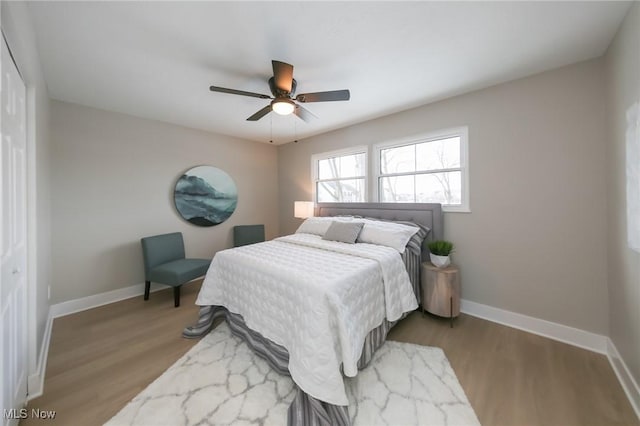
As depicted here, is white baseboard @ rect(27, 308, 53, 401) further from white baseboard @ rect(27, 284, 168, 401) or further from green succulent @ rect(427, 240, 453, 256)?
green succulent @ rect(427, 240, 453, 256)

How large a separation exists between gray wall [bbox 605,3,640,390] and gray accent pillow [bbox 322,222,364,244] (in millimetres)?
2096

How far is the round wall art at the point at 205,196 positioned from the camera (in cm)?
371

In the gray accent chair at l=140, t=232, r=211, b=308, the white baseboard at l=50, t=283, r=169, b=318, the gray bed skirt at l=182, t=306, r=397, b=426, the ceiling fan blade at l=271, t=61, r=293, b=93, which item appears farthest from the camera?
the gray accent chair at l=140, t=232, r=211, b=308

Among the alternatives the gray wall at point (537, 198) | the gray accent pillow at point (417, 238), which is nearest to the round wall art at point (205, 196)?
the gray wall at point (537, 198)

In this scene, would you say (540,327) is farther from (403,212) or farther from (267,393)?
(267,393)

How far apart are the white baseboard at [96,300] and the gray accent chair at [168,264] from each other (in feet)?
0.84

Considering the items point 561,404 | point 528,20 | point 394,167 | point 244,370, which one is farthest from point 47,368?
point 528,20

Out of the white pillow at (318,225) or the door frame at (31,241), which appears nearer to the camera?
the door frame at (31,241)

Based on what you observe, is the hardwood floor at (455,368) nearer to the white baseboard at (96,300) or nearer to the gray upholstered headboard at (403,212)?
the white baseboard at (96,300)

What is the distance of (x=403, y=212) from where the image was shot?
3109 millimetres

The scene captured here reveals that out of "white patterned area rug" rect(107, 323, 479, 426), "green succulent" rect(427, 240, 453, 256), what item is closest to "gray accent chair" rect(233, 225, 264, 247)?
"white patterned area rug" rect(107, 323, 479, 426)

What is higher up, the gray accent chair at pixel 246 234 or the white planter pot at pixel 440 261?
the gray accent chair at pixel 246 234

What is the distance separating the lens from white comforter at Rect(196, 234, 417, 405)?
4.56 feet

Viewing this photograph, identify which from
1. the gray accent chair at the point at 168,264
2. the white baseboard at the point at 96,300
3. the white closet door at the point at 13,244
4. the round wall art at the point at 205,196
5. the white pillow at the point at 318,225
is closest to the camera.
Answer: the white closet door at the point at 13,244
